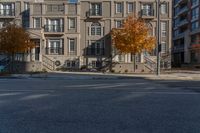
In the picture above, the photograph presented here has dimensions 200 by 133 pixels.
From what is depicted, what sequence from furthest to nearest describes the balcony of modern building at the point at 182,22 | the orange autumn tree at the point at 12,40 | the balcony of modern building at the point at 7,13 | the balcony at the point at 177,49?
the balcony at the point at 177,49, the balcony of modern building at the point at 182,22, the balcony of modern building at the point at 7,13, the orange autumn tree at the point at 12,40

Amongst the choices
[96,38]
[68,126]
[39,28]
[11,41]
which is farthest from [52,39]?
[68,126]

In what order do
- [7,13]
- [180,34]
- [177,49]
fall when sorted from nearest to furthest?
[7,13] → [180,34] → [177,49]

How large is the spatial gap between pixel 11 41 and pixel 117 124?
27.6 m

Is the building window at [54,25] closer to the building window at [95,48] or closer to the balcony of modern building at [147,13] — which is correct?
the building window at [95,48]

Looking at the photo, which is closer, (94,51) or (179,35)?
(94,51)

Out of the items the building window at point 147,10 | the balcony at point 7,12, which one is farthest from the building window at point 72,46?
the building window at point 147,10

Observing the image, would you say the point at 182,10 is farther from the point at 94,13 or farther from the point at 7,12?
the point at 7,12

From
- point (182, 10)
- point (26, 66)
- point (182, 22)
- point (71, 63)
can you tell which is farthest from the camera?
point (182, 22)

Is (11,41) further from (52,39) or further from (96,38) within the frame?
(96,38)

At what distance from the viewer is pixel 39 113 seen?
319 inches

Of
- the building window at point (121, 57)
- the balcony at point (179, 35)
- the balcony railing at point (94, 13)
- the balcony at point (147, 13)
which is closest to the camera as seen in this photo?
the building window at point (121, 57)

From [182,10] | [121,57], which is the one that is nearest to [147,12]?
[121,57]

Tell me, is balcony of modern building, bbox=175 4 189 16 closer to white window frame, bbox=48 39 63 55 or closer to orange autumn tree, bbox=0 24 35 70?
white window frame, bbox=48 39 63 55

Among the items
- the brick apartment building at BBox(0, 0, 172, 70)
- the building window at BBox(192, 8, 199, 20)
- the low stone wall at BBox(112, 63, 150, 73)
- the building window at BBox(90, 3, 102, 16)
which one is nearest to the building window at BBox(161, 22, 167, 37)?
the brick apartment building at BBox(0, 0, 172, 70)
